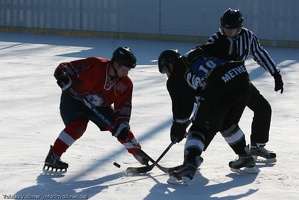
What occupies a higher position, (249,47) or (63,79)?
(249,47)

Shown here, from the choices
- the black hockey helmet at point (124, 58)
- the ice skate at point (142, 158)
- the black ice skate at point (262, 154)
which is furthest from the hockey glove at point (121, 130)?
the black ice skate at point (262, 154)

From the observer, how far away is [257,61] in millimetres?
5969

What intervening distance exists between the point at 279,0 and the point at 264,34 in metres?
0.61

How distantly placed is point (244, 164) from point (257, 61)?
84cm

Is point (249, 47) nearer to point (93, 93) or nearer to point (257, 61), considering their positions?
point (257, 61)

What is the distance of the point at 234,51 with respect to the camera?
5.45 m

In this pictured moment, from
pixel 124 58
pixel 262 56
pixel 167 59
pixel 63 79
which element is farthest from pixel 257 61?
pixel 63 79

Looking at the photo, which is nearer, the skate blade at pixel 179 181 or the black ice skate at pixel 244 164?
the skate blade at pixel 179 181

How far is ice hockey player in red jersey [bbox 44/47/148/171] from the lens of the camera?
17.7 ft

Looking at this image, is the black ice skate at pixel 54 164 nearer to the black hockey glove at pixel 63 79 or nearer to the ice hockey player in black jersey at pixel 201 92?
the black hockey glove at pixel 63 79

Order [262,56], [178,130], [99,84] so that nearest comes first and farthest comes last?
[178,130] → [99,84] → [262,56]

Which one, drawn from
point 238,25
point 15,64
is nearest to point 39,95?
point 15,64


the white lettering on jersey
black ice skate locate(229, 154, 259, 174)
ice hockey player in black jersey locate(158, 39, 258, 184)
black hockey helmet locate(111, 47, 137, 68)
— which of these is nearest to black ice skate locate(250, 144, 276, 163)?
black ice skate locate(229, 154, 259, 174)

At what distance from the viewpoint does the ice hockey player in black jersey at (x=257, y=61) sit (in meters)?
5.55
